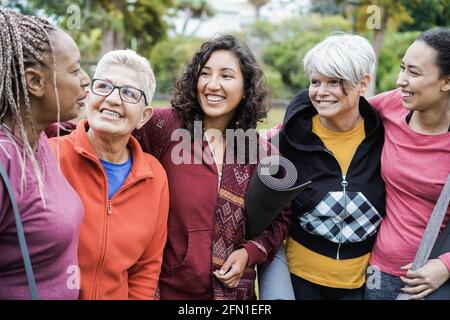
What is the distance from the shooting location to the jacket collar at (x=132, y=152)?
84.2 inches

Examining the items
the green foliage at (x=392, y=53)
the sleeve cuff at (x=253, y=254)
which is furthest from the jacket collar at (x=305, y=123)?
the green foliage at (x=392, y=53)

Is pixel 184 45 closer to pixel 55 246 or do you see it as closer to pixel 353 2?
pixel 353 2

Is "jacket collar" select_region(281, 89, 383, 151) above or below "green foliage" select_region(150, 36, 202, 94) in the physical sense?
above

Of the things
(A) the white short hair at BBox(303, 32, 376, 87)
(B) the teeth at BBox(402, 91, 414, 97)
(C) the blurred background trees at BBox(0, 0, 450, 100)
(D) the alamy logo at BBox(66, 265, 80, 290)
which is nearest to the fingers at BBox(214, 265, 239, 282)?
(D) the alamy logo at BBox(66, 265, 80, 290)

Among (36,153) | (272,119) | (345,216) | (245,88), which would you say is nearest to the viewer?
(36,153)

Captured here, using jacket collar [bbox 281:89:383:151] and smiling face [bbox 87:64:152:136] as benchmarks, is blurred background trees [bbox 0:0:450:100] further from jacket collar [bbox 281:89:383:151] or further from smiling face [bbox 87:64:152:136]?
smiling face [bbox 87:64:152:136]

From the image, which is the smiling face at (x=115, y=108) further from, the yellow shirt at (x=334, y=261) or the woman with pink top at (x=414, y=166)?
the woman with pink top at (x=414, y=166)

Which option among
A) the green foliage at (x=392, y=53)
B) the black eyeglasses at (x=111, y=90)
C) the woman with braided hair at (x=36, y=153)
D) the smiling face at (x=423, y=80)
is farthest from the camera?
the green foliage at (x=392, y=53)

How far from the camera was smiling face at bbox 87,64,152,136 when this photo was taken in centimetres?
219

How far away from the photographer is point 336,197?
260 cm

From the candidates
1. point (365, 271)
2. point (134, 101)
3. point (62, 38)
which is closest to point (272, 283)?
point (365, 271)

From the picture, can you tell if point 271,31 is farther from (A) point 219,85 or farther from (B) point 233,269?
(B) point 233,269

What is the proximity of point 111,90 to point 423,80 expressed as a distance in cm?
145

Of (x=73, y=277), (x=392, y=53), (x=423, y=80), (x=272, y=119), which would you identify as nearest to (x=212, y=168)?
(x=73, y=277)
